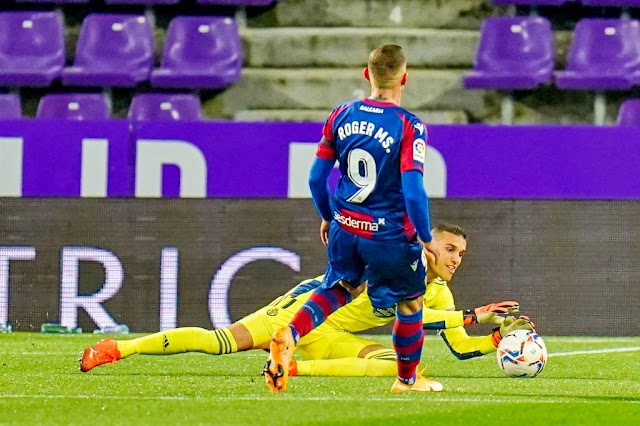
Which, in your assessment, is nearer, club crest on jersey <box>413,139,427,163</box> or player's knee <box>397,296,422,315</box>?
club crest on jersey <box>413,139,427,163</box>

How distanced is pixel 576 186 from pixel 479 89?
2485 millimetres

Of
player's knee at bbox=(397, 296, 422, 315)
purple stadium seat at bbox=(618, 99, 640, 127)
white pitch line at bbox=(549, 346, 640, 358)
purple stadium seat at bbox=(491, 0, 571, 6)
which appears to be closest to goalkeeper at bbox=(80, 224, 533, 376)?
player's knee at bbox=(397, 296, 422, 315)

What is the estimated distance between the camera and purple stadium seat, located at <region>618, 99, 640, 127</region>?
40.0ft

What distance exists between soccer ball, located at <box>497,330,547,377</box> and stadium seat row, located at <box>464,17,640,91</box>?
5.90 m

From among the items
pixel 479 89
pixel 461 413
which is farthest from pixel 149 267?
pixel 461 413

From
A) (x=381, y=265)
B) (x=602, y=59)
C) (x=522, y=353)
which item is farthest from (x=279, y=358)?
(x=602, y=59)

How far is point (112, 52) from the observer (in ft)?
42.5

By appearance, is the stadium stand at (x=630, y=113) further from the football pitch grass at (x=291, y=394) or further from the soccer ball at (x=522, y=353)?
the soccer ball at (x=522, y=353)

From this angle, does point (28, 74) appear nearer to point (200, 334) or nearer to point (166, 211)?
point (166, 211)

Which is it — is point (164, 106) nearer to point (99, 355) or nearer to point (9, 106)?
point (9, 106)

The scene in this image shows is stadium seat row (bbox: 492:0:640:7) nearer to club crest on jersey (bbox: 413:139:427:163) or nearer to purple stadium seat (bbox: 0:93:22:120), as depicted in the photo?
purple stadium seat (bbox: 0:93:22:120)

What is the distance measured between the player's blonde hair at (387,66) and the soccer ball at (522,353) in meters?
1.95

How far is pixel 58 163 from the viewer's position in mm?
10508

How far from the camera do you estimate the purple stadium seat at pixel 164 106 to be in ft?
40.5
